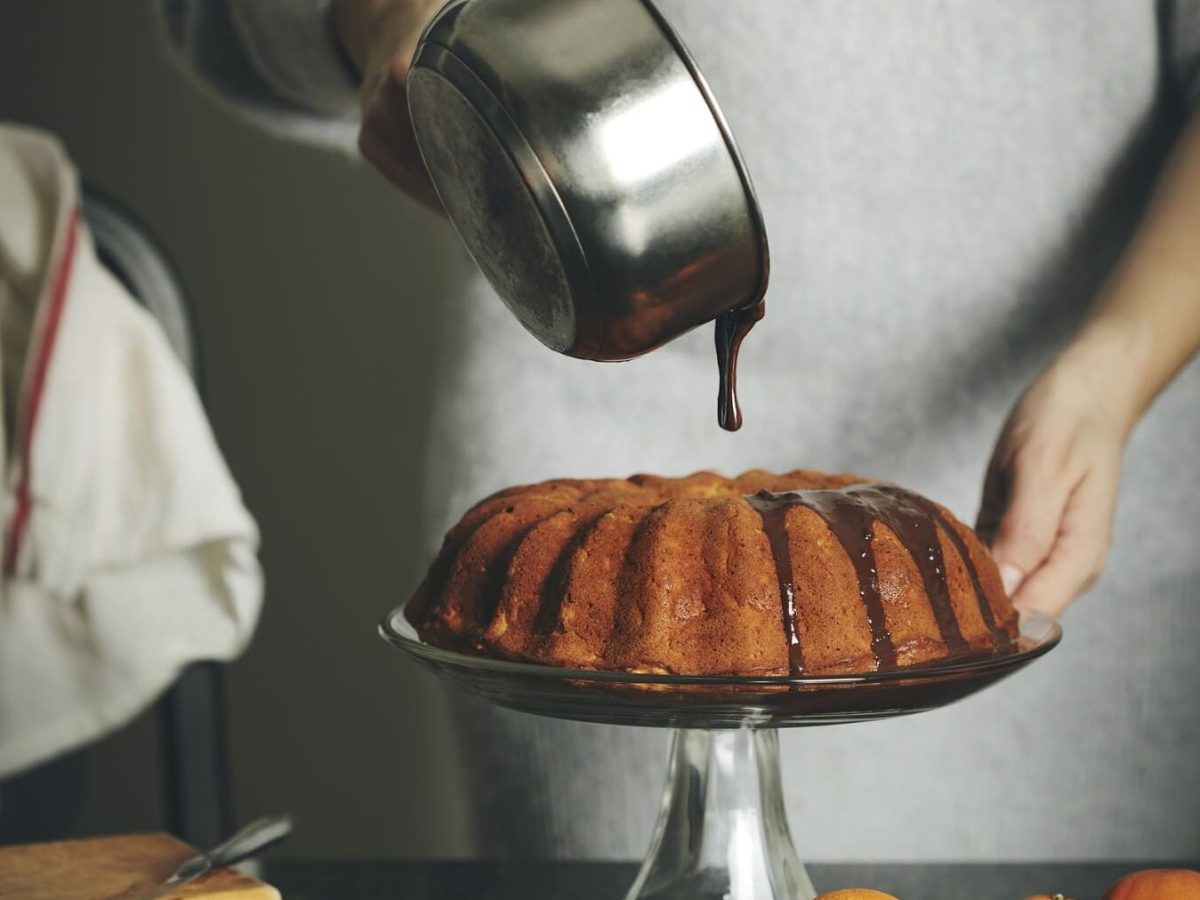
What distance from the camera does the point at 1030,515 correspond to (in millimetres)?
992

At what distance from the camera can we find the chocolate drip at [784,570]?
0.75 metres

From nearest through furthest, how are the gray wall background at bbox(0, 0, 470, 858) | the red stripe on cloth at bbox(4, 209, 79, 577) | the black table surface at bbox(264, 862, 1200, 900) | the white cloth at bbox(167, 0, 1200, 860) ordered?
the black table surface at bbox(264, 862, 1200, 900)
the white cloth at bbox(167, 0, 1200, 860)
the red stripe on cloth at bbox(4, 209, 79, 577)
the gray wall background at bbox(0, 0, 470, 858)

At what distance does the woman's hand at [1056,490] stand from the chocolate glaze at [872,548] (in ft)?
0.50

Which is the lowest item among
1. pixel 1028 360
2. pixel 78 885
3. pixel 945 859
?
pixel 945 859

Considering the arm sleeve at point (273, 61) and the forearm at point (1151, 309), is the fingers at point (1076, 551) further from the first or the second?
the arm sleeve at point (273, 61)

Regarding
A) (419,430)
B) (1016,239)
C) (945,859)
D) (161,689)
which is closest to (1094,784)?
(945,859)

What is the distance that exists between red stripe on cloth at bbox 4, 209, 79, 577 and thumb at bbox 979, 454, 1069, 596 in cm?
93

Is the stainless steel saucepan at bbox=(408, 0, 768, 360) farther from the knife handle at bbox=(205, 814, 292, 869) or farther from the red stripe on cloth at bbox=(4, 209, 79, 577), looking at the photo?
the red stripe on cloth at bbox=(4, 209, 79, 577)

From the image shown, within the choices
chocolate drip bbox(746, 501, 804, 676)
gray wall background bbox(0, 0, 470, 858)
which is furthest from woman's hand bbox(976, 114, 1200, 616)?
gray wall background bbox(0, 0, 470, 858)

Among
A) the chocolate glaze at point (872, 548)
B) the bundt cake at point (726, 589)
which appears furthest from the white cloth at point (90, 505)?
the chocolate glaze at point (872, 548)

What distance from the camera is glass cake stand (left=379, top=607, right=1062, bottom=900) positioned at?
663 millimetres

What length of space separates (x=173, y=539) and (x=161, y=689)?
16 cm

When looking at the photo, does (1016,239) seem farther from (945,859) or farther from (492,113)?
(492,113)

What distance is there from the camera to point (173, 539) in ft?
4.67
